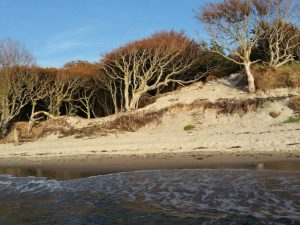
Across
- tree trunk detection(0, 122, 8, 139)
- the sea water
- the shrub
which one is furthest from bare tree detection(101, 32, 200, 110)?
the sea water

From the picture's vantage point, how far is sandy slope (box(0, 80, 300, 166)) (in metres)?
14.0

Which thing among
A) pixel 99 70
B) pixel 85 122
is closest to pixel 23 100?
pixel 99 70

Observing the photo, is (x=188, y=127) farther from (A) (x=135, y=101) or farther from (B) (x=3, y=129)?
(B) (x=3, y=129)

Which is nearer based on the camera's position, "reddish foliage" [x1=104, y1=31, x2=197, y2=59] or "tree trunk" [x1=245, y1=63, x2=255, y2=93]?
"tree trunk" [x1=245, y1=63, x2=255, y2=93]

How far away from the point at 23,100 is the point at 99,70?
688cm

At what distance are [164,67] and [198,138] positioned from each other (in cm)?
1582

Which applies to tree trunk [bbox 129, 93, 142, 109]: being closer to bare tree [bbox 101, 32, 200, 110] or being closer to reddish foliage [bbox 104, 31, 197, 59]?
bare tree [bbox 101, 32, 200, 110]

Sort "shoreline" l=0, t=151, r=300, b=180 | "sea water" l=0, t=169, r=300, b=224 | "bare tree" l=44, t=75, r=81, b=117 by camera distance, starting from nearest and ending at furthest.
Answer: "sea water" l=0, t=169, r=300, b=224, "shoreline" l=0, t=151, r=300, b=180, "bare tree" l=44, t=75, r=81, b=117

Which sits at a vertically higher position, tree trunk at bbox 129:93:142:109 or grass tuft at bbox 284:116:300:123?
tree trunk at bbox 129:93:142:109

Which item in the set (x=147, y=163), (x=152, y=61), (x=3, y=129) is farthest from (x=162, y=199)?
(x=3, y=129)

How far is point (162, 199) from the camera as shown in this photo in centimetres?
741

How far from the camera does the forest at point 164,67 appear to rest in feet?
83.4

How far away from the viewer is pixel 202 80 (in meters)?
31.7

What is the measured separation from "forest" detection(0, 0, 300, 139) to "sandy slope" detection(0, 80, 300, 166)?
2882 millimetres
